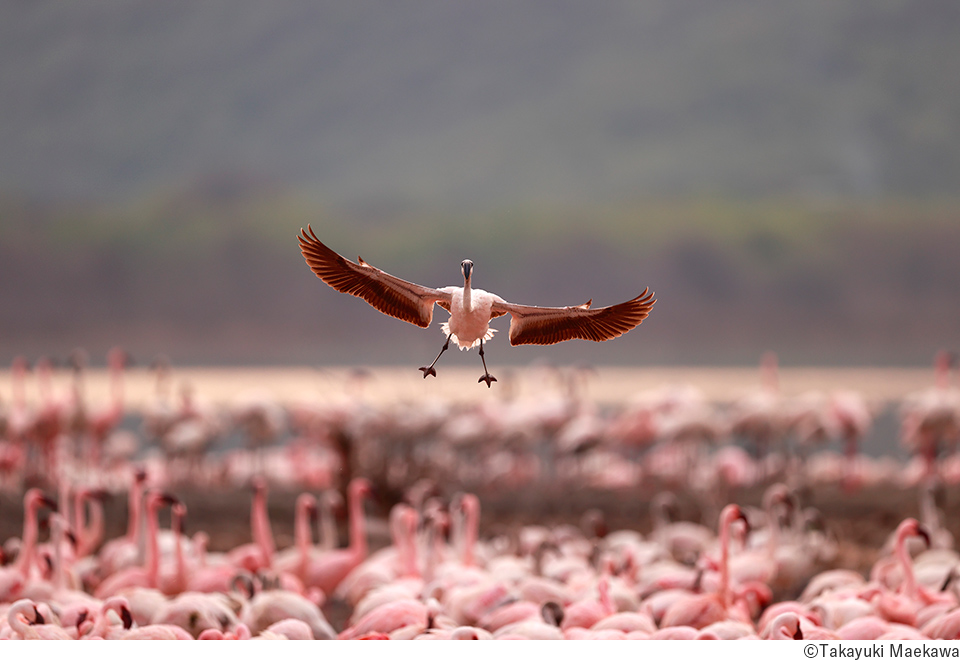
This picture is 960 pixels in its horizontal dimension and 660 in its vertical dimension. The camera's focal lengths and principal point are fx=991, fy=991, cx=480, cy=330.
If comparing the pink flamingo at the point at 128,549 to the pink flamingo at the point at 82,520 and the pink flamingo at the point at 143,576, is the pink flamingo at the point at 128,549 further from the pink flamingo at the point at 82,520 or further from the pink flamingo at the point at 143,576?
the pink flamingo at the point at 143,576

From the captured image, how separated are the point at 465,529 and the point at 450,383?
337 centimetres

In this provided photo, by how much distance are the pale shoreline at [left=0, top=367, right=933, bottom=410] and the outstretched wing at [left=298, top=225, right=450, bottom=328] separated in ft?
14.7

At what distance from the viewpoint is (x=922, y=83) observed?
21.5 feet

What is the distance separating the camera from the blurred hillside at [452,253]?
21.2ft

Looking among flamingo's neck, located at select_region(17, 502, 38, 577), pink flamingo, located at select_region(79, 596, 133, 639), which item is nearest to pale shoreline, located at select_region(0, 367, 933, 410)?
flamingo's neck, located at select_region(17, 502, 38, 577)

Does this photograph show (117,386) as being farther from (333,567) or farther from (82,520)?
(333,567)

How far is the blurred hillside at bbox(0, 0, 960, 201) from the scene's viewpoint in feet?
18.5

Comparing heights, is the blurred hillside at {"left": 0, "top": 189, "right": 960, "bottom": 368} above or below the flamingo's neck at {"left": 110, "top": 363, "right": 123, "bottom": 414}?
above

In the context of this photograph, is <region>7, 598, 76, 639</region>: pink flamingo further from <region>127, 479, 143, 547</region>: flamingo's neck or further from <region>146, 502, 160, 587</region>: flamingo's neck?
<region>127, 479, 143, 547</region>: flamingo's neck

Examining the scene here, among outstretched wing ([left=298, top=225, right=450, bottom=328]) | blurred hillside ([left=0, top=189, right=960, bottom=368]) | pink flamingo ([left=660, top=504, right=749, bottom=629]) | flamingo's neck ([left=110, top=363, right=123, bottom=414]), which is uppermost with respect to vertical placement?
blurred hillside ([left=0, top=189, right=960, bottom=368])

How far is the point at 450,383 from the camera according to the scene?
9539mm

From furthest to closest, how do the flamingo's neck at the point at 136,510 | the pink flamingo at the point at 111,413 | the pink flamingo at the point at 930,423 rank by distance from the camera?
the pink flamingo at the point at 111,413, the pink flamingo at the point at 930,423, the flamingo's neck at the point at 136,510

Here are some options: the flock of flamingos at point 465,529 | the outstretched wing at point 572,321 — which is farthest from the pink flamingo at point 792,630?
the outstretched wing at point 572,321

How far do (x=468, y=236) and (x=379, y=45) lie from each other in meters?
1.36
